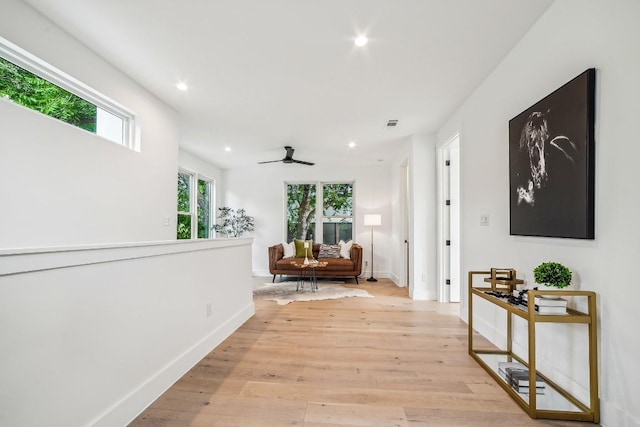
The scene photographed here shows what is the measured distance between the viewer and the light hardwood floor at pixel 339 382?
170cm

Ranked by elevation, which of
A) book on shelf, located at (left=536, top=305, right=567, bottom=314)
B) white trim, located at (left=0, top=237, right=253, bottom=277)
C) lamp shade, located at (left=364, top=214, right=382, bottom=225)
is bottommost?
book on shelf, located at (left=536, top=305, right=567, bottom=314)

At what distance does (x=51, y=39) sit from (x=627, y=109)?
11.8 feet

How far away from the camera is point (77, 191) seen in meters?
2.41

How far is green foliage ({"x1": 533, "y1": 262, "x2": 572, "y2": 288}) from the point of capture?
174 cm

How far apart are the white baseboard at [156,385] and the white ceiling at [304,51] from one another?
7.84 ft

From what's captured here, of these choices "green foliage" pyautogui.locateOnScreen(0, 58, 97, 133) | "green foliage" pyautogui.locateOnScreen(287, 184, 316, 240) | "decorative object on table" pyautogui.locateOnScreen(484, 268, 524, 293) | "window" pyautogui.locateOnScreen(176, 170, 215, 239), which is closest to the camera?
"green foliage" pyautogui.locateOnScreen(0, 58, 97, 133)

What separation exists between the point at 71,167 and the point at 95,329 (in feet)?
5.08

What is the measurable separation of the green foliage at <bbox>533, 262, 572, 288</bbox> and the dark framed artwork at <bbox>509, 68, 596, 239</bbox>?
205 mm

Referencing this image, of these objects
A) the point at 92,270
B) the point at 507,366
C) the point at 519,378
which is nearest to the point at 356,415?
the point at 519,378

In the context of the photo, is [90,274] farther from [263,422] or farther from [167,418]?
[263,422]

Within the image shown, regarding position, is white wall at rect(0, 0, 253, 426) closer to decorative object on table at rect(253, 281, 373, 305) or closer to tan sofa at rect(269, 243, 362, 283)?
decorative object on table at rect(253, 281, 373, 305)

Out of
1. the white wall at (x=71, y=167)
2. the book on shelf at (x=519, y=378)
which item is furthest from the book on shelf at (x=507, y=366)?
the white wall at (x=71, y=167)

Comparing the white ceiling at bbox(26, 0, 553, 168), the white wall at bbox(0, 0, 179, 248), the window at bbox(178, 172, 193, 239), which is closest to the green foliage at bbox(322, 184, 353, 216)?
the window at bbox(178, 172, 193, 239)

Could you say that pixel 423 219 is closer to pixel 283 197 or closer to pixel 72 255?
pixel 283 197
